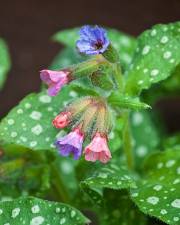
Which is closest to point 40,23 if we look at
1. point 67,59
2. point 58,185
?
point 67,59

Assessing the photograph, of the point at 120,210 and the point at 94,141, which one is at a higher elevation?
the point at 94,141

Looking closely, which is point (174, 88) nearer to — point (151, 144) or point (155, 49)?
point (151, 144)

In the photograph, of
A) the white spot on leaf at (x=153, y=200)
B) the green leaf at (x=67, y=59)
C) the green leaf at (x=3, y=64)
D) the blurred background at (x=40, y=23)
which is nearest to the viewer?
the white spot on leaf at (x=153, y=200)

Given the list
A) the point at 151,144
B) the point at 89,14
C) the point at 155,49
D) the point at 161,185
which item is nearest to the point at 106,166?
the point at 161,185

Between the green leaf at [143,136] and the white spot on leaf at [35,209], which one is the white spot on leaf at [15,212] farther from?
the green leaf at [143,136]

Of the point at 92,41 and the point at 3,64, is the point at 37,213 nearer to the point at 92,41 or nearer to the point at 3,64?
the point at 92,41

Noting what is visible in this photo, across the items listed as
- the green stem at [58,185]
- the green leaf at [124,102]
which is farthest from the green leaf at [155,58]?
the green stem at [58,185]
